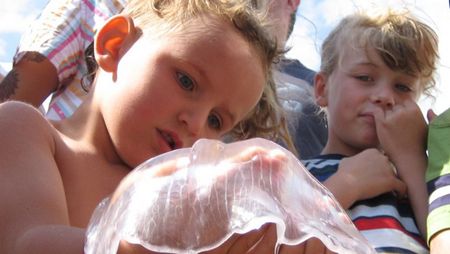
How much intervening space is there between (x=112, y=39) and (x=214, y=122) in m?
0.30

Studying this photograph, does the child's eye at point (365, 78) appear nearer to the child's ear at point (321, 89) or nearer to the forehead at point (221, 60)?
the child's ear at point (321, 89)

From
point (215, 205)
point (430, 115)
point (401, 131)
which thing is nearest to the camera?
point (215, 205)

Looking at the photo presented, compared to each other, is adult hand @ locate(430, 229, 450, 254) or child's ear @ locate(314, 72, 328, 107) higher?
adult hand @ locate(430, 229, 450, 254)

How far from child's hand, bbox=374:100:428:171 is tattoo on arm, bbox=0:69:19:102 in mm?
977

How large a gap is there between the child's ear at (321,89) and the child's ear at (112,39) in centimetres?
82

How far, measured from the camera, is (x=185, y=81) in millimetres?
1184

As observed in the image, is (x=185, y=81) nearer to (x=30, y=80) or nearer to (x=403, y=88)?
(x=30, y=80)

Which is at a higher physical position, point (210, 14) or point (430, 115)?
point (210, 14)

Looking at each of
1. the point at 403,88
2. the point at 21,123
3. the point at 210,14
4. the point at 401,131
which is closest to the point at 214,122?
the point at 210,14

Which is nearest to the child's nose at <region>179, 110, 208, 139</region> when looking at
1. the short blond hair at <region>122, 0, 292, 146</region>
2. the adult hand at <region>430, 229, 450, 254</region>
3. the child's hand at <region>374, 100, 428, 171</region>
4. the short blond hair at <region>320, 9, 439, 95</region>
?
the short blond hair at <region>122, 0, 292, 146</region>

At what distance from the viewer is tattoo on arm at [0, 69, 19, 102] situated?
158cm

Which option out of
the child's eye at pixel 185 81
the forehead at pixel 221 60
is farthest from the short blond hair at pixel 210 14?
the child's eye at pixel 185 81

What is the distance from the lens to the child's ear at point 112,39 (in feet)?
4.28

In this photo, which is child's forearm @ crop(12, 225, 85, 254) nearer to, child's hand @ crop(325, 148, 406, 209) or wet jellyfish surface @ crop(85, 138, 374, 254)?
wet jellyfish surface @ crop(85, 138, 374, 254)
